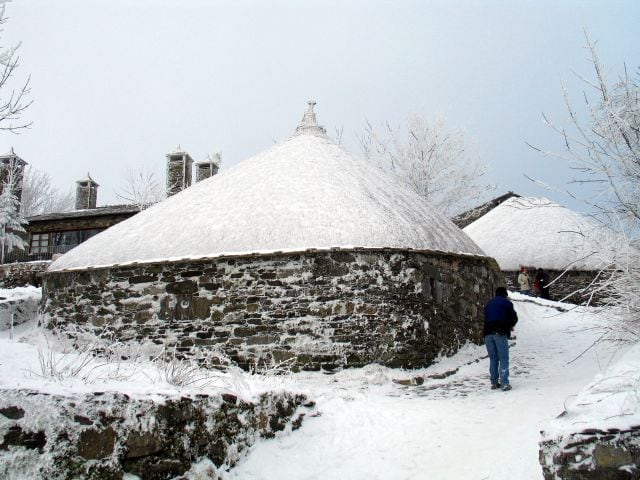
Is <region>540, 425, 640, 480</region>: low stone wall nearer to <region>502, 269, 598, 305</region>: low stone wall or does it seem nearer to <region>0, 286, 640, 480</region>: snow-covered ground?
<region>0, 286, 640, 480</region>: snow-covered ground

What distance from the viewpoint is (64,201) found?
44.1 metres

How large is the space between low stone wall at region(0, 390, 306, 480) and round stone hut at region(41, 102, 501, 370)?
4.17m

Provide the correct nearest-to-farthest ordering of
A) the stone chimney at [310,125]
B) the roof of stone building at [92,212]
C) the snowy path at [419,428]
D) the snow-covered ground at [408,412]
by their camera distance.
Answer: the snow-covered ground at [408,412]
the snowy path at [419,428]
the stone chimney at [310,125]
the roof of stone building at [92,212]

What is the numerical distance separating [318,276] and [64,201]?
40234mm

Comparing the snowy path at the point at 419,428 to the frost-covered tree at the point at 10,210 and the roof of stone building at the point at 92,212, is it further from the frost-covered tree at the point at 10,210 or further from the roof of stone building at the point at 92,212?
the frost-covered tree at the point at 10,210

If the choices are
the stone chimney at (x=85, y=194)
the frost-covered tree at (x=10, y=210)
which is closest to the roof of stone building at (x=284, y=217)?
the frost-covered tree at (x=10, y=210)

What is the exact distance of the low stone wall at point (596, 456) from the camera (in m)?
3.40

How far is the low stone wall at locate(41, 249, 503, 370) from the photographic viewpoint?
913 cm

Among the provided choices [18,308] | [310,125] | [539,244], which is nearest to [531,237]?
[539,244]

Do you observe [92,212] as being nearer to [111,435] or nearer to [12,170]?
[12,170]

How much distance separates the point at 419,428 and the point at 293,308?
11.1 feet

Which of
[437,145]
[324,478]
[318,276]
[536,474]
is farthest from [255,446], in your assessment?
[437,145]

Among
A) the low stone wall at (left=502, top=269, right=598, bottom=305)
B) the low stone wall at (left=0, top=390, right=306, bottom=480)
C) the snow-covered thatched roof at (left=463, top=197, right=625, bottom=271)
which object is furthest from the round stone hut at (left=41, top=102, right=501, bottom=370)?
the snow-covered thatched roof at (left=463, top=197, right=625, bottom=271)

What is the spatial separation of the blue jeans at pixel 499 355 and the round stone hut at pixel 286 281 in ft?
4.89
